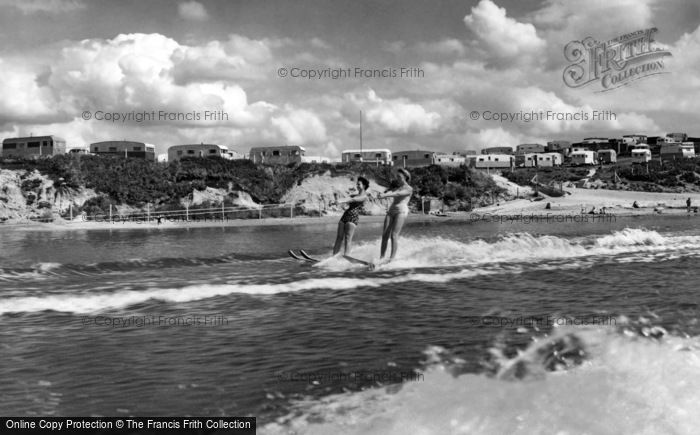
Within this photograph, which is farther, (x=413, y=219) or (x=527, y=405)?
(x=413, y=219)

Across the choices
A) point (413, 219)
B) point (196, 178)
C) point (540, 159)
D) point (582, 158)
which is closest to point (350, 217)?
point (413, 219)

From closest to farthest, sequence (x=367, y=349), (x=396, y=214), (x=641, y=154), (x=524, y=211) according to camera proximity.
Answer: (x=367, y=349) < (x=396, y=214) < (x=524, y=211) < (x=641, y=154)

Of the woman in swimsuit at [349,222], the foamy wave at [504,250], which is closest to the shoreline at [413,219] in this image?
the foamy wave at [504,250]

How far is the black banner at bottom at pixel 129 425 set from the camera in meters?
4.60

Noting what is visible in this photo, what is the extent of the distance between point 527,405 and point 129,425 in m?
3.49

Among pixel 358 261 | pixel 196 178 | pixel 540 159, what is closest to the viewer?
pixel 358 261

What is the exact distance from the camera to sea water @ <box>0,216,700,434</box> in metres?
4.94

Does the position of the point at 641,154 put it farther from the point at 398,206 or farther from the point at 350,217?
the point at 350,217

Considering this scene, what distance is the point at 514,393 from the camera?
17.5 feet

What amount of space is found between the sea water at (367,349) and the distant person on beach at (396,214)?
2.01 metres

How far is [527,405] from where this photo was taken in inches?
198

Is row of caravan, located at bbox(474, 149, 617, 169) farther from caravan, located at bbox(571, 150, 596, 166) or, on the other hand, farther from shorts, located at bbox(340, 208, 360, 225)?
shorts, located at bbox(340, 208, 360, 225)

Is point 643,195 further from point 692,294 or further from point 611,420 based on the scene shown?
point 611,420

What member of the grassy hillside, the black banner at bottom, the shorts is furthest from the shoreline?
the black banner at bottom
